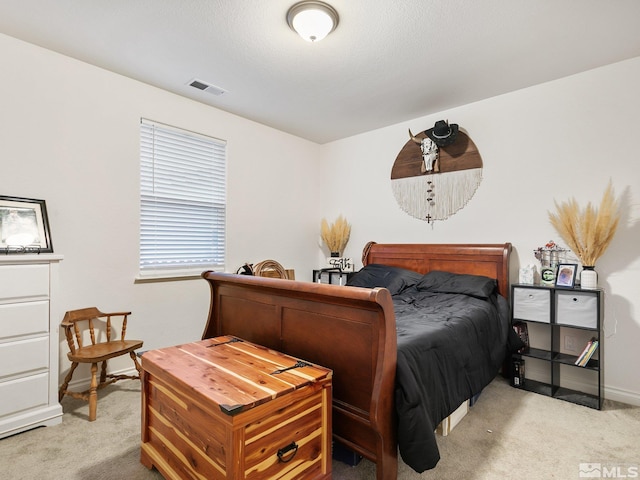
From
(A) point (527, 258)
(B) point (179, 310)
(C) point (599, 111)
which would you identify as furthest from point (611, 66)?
(B) point (179, 310)

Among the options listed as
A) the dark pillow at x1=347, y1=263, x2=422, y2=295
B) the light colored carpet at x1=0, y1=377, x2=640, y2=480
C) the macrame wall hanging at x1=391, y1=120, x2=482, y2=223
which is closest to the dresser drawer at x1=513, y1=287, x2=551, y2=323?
the light colored carpet at x1=0, y1=377, x2=640, y2=480

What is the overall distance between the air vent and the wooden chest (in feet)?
7.63

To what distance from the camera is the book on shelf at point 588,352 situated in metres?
2.56

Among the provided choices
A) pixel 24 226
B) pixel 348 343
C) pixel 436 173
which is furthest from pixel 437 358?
pixel 24 226

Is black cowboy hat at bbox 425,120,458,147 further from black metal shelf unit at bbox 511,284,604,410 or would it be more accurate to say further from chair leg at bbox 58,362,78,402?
chair leg at bbox 58,362,78,402

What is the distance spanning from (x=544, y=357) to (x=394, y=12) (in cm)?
275

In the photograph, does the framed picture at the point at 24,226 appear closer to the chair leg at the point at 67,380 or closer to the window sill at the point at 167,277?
the window sill at the point at 167,277

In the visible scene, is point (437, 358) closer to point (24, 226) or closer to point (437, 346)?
point (437, 346)

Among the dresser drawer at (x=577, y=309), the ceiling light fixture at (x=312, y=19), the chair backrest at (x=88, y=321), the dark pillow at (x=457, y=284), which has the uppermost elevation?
the ceiling light fixture at (x=312, y=19)

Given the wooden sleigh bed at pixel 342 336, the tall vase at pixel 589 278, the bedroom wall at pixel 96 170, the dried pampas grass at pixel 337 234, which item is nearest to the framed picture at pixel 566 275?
the tall vase at pixel 589 278

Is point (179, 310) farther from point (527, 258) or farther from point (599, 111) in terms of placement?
point (599, 111)

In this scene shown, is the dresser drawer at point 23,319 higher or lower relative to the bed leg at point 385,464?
higher

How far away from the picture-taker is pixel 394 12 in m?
2.12

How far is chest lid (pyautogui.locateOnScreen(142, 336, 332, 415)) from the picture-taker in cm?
133
